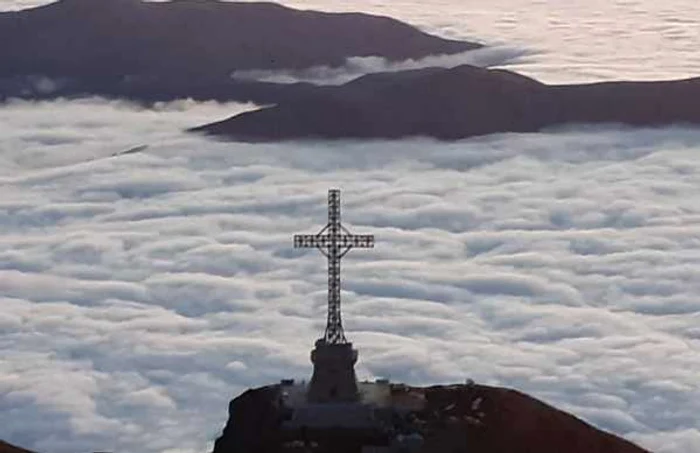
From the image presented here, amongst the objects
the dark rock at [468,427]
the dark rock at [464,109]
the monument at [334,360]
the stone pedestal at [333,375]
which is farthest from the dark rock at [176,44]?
the stone pedestal at [333,375]

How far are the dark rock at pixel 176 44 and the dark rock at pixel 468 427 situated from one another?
80094 mm

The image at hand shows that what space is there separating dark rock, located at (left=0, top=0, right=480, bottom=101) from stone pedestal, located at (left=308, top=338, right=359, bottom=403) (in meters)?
81.1

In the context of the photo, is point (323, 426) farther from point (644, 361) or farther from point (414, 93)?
point (414, 93)

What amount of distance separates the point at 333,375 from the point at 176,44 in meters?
90.2

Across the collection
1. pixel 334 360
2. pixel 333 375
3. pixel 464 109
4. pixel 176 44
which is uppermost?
pixel 176 44

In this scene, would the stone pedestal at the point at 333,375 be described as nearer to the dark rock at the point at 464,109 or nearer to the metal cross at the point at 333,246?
the metal cross at the point at 333,246

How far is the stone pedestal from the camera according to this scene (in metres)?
32.6

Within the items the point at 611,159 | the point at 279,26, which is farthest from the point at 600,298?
the point at 279,26

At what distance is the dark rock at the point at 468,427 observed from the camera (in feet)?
103

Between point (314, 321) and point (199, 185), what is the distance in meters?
27.7

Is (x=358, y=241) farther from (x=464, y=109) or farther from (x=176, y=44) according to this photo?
(x=176, y=44)

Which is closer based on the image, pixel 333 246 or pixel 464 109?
pixel 333 246

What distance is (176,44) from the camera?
400ft

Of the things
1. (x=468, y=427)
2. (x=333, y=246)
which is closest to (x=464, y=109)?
(x=333, y=246)
